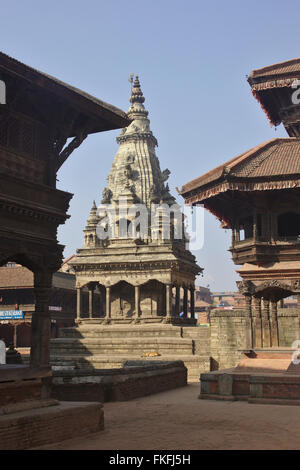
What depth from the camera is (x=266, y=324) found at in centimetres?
2094

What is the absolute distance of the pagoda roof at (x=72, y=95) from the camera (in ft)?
34.3

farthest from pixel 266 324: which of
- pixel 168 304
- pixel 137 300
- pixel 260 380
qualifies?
pixel 137 300

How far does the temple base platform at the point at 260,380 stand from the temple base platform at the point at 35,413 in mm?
6417

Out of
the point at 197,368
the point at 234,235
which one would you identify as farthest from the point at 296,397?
the point at 197,368

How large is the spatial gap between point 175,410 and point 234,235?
310 inches

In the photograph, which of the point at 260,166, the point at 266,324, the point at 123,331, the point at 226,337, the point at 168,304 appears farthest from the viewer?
the point at 168,304

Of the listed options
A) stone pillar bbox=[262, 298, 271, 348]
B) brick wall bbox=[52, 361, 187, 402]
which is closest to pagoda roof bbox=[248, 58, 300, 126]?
stone pillar bbox=[262, 298, 271, 348]

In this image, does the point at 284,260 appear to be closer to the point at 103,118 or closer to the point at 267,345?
the point at 267,345

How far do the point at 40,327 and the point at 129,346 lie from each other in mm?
20306

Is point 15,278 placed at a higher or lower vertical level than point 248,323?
higher

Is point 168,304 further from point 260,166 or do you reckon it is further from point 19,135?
point 19,135

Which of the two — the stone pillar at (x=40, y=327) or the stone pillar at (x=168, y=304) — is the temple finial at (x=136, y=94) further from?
the stone pillar at (x=40, y=327)

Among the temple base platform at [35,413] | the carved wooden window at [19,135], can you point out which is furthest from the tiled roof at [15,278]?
the temple base platform at [35,413]
